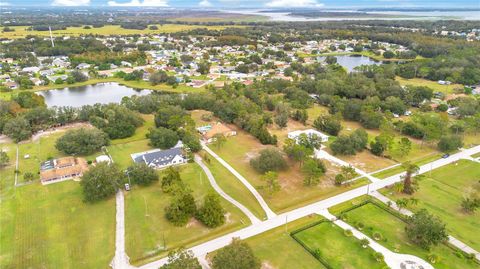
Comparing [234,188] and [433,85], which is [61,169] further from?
[433,85]

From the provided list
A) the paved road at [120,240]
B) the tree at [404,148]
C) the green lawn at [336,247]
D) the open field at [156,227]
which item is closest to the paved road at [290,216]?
the open field at [156,227]

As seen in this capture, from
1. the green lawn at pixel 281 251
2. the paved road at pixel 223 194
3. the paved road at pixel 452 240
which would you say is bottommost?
the paved road at pixel 452 240

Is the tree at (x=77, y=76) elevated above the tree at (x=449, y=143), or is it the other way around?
the tree at (x=77, y=76)

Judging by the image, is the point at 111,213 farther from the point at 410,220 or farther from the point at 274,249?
the point at 410,220

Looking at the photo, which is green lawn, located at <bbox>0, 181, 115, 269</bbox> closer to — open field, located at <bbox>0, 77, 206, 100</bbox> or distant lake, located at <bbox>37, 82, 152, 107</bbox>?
distant lake, located at <bbox>37, 82, 152, 107</bbox>

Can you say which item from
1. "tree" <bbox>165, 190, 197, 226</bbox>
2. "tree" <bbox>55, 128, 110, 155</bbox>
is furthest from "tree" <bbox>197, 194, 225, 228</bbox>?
"tree" <bbox>55, 128, 110, 155</bbox>

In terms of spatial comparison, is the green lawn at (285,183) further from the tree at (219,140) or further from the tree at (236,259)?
the tree at (236,259)

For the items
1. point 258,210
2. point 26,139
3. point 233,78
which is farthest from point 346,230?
point 233,78
